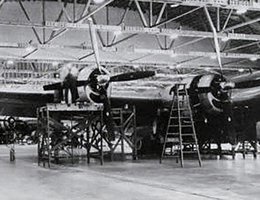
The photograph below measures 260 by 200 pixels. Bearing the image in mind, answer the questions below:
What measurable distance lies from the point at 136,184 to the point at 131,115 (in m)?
7.49

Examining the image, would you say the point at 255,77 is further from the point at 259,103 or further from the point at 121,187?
the point at 121,187

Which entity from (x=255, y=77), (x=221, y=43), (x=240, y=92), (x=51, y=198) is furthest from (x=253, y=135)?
(x=221, y=43)

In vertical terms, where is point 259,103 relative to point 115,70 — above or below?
below

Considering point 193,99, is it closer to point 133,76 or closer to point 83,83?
point 133,76

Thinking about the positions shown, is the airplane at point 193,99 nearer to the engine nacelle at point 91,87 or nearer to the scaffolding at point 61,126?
the engine nacelle at point 91,87

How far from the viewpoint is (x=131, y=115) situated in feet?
55.1

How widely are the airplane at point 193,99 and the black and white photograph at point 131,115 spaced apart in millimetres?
39

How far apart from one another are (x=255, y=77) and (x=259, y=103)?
1056 mm

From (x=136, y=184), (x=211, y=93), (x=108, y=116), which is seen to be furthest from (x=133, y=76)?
(x=136, y=184)

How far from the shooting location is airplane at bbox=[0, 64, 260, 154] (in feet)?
48.2

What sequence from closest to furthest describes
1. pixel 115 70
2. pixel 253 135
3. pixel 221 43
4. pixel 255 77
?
pixel 255 77 < pixel 253 135 < pixel 221 43 < pixel 115 70

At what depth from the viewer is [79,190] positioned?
28.2 ft

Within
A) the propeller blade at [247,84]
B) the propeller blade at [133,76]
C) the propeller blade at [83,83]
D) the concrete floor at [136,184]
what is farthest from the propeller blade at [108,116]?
the propeller blade at [247,84]

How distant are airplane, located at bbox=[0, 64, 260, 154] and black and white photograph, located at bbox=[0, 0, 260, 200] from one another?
4 centimetres
